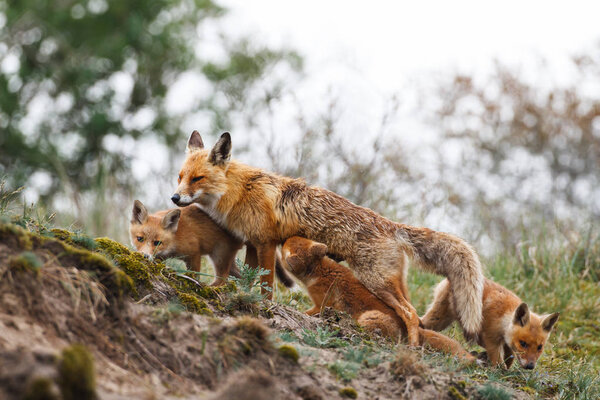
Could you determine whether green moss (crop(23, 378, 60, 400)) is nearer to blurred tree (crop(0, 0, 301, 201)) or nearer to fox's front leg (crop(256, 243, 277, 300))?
fox's front leg (crop(256, 243, 277, 300))

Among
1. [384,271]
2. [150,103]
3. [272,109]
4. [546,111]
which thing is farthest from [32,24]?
[384,271]

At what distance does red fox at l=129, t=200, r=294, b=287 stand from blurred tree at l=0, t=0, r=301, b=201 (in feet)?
51.6

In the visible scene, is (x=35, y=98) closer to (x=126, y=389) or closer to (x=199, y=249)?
(x=199, y=249)

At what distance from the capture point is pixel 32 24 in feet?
86.5

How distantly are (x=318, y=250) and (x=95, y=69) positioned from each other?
72.8 ft

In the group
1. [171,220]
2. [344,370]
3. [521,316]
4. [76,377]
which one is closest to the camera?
[76,377]

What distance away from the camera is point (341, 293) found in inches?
273

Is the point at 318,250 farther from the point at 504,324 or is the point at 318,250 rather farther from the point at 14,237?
the point at 14,237

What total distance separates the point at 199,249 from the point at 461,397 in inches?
150

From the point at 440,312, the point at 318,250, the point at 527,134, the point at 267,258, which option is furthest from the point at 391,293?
the point at 527,134

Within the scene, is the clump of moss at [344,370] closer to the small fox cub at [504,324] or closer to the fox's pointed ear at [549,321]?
the small fox cub at [504,324]

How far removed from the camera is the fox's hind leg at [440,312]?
7465mm

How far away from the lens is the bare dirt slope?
302 centimetres

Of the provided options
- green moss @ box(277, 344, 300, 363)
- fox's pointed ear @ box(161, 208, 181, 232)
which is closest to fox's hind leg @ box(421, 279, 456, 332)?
fox's pointed ear @ box(161, 208, 181, 232)
